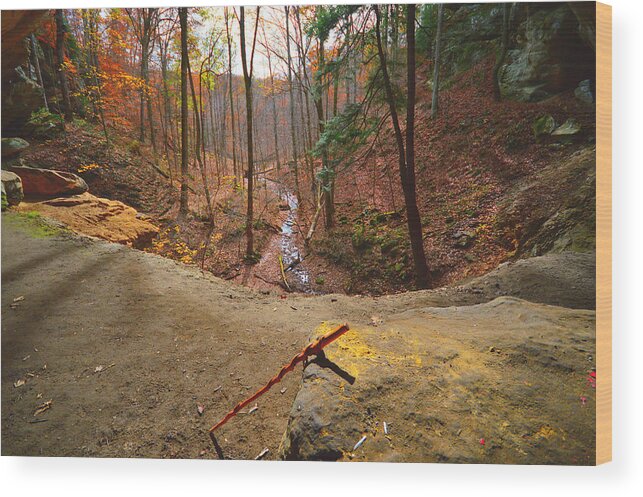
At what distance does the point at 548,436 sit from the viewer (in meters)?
1.55

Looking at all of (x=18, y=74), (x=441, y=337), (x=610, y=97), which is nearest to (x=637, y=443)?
(x=441, y=337)

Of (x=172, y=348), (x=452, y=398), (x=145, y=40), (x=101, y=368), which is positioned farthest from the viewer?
(x=145, y=40)

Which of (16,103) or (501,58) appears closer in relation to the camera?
(16,103)

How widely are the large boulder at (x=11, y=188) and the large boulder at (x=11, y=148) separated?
0.18 m

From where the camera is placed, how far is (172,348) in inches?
93.3

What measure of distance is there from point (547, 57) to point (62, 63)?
4.72 meters

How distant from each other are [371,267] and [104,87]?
11.9 feet

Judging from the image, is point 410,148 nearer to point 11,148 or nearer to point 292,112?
point 292,112

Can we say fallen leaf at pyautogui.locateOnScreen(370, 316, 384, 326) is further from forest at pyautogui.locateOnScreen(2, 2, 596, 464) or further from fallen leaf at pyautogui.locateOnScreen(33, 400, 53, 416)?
fallen leaf at pyautogui.locateOnScreen(33, 400, 53, 416)

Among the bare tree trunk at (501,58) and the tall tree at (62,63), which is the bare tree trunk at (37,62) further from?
the bare tree trunk at (501,58)

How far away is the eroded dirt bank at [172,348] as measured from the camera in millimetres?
1799

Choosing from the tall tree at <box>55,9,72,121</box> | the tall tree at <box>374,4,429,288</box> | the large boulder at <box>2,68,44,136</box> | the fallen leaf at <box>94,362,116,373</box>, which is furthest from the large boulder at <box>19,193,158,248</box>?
the tall tree at <box>374,4,429,288</box>

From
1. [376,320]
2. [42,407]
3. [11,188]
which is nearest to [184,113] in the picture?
[11,188]

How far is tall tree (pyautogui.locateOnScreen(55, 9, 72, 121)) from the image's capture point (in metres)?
2.72
